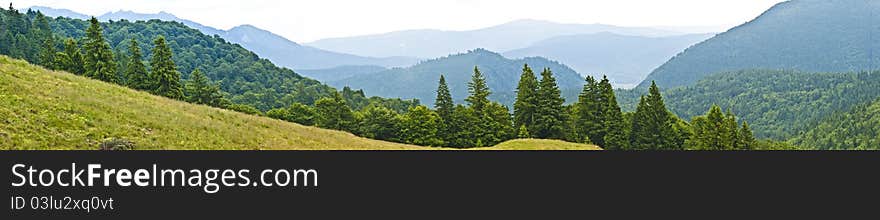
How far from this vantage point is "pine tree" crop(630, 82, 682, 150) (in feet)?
247

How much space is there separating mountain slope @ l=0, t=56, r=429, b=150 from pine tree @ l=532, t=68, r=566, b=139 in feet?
118

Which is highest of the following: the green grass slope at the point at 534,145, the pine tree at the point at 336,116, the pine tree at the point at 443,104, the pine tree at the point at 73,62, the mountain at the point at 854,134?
the pine tree at the point at 73,62

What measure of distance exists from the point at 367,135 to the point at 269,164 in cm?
6446

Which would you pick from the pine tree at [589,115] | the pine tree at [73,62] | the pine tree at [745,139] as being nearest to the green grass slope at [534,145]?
the pine tree at [589,115]

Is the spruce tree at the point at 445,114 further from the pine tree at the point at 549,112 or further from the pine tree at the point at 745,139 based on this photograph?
the pine tree at the point at 745,139

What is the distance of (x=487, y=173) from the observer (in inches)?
611

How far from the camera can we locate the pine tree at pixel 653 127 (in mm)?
75438

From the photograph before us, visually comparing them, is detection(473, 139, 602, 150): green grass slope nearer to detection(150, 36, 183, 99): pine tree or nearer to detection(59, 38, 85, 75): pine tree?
detection(150, 36, 183, 99): pine tree

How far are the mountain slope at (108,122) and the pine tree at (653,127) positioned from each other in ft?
138

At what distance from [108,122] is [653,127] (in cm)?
6192

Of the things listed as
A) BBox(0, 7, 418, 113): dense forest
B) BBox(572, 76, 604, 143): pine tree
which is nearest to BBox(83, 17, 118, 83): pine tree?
BBox(0, 7, 418, 113): dense forest

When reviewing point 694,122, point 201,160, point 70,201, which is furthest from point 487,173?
point 694,122

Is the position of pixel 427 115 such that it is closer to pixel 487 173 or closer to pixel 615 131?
pixel 615 131

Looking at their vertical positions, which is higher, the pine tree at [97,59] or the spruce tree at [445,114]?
the pine tree at [97,59]
